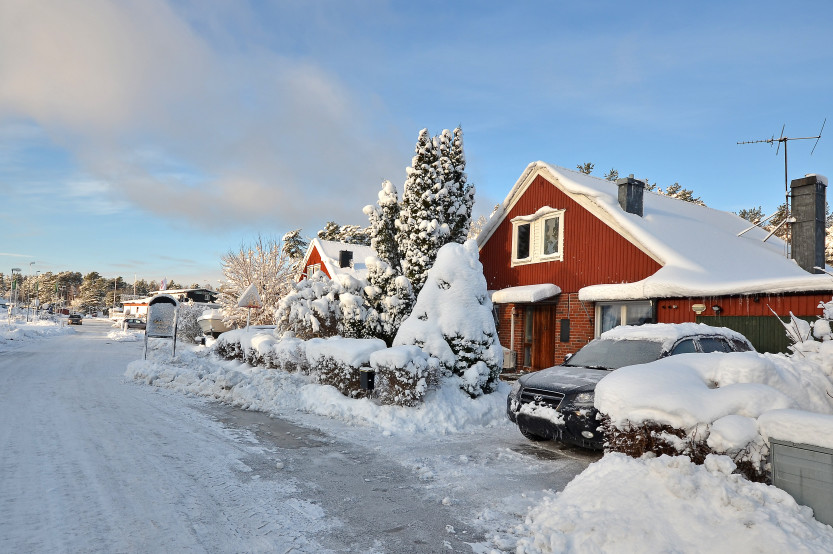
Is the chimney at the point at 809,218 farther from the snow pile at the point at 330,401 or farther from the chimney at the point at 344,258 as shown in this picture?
the chimney at the point at 344,258

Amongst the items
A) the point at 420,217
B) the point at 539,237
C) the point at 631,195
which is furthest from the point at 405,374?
the point at 631,195

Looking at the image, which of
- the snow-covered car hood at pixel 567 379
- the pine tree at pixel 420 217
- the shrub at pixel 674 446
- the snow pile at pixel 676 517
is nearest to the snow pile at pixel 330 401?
the snow-covered car hood at pixel 567 379

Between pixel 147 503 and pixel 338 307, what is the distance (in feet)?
36.1

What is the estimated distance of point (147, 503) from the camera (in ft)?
15.8

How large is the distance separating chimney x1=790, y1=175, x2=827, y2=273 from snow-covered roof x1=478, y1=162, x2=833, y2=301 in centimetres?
44

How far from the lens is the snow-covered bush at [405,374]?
9078 millimetres

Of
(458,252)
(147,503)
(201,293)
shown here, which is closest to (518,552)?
(147,503)

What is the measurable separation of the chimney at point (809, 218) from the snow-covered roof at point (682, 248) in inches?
17.3

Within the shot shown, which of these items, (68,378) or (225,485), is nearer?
(225,485)

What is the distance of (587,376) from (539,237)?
32.7 feet

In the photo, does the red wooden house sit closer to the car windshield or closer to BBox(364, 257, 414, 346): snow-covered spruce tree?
BBox(364, 257, 414, 346): snow-covered spruce tree

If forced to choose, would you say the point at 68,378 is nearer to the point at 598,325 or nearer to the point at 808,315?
Answer: the point at 598,325

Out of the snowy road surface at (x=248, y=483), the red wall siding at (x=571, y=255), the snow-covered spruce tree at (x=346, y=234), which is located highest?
the snow-covered spruce tree at (x=346, y=234)

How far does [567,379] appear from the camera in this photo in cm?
745
